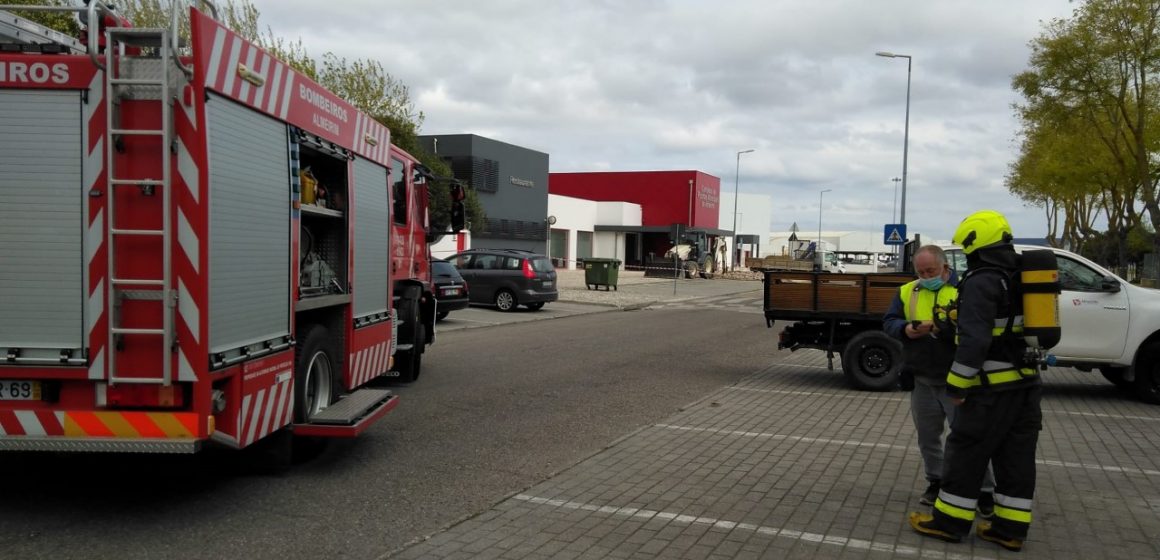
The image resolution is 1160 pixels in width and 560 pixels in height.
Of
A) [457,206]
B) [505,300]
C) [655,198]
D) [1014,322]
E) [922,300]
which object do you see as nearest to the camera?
[1014,322]

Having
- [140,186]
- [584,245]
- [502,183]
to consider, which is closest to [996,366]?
[140,186]

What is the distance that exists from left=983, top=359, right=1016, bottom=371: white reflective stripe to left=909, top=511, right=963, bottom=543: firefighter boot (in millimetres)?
909

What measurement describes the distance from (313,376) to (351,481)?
0.98 metres

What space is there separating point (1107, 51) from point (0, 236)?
83.6 ft

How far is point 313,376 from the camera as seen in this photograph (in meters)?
6.54

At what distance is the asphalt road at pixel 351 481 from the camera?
4.64 metres

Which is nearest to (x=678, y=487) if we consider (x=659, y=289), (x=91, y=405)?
(x=91, y=405)

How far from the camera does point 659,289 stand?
37156 mm

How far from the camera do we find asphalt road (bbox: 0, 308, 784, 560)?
4.64m

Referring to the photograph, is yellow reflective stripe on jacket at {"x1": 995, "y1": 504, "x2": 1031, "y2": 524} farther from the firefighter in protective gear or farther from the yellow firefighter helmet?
the yellow firefighter helmet

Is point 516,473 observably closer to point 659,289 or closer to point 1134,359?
point 1134,359

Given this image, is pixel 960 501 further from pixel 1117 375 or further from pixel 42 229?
pixel 1117 375

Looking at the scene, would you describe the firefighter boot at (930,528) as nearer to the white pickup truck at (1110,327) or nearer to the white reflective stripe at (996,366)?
the white reflective stripe at (996,366)

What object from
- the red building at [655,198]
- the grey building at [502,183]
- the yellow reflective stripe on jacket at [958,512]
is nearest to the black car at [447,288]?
the yellow reflective stripe on jacket at [958,512]
